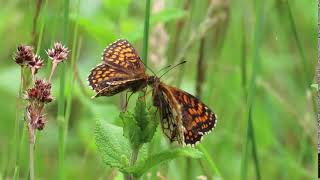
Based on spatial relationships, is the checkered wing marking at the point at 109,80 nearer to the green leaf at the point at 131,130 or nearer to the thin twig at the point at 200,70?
the green leaf at the point at 131,130

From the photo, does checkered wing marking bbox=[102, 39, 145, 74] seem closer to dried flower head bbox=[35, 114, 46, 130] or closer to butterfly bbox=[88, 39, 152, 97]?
butterfly bbox=[88, 39, 152, 97]

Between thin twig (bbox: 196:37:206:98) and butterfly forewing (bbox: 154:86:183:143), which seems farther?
thin twig (bbox: 196:37:206:98)

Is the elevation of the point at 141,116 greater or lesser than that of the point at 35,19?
lesser

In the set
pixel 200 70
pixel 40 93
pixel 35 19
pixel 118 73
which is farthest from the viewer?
pixel 200 70

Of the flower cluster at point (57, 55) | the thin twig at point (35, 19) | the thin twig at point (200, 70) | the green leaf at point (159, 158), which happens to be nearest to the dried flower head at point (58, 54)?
the flower cluster at point (57, 55)

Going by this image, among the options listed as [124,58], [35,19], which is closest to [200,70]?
[35,19]

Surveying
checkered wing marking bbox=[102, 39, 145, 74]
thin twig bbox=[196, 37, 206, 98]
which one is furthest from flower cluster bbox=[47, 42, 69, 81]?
thin twig bbox=[196, 37, 206, 98]

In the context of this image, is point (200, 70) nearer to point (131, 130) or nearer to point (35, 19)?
point (35, 19)
